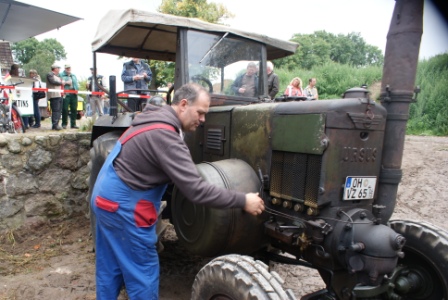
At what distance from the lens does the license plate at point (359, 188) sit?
2283mm

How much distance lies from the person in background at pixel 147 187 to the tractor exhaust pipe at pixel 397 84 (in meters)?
0.86

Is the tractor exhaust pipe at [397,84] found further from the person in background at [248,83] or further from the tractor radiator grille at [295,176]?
the person in background at [248,83]

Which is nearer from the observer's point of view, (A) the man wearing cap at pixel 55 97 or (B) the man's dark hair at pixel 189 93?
(B) the man's dark hair at pixel 189 93

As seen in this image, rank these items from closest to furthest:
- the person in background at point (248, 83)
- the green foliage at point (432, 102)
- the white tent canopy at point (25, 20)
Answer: the person in background at point (248, 83) < the white tent canopy at point (25, 20) < the green foliage at point (432, 102)

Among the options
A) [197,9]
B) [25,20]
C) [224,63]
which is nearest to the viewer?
[224,63]

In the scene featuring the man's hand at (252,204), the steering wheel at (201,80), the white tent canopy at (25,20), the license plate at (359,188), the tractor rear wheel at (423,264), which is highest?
the white tent canopy at (25,20)

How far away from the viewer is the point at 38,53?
59844 mm

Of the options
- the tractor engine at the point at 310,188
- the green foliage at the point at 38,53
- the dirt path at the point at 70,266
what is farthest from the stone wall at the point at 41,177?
the green foliage at the point at 38,53

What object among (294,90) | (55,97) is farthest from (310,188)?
(55,97)

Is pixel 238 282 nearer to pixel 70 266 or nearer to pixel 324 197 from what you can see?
pixel 324 197

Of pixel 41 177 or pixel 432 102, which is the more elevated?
pixel 432 102

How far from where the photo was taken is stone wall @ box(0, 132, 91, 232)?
4.41 m

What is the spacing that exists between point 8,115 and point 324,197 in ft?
20.7

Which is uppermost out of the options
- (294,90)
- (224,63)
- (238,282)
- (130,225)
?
(224,63)
